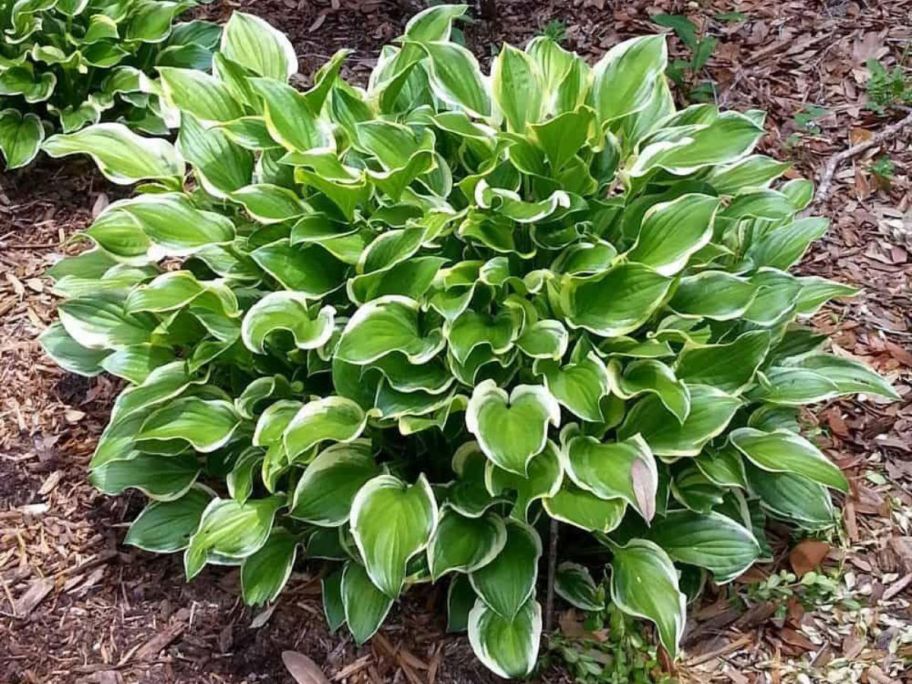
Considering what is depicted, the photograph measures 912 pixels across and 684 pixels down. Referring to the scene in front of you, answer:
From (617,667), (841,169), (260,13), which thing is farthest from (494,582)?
(260,13)

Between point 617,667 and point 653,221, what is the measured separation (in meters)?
1.07

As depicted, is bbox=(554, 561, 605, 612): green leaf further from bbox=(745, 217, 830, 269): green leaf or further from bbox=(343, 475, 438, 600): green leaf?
bbox=(745, 217, 830, 269): green leaf

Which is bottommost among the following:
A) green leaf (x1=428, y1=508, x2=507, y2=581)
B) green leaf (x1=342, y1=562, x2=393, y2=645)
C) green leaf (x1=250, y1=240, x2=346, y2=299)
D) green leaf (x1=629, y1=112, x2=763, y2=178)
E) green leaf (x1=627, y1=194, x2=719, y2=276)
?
green leaf (x1=342, y1=562, x2=393, y2=645)

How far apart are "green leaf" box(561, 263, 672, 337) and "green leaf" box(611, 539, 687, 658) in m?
0.52

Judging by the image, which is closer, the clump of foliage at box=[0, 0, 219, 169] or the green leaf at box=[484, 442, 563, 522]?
the green leaf at box=[484, 442, 563, 522]

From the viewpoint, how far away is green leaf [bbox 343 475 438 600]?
2.25m

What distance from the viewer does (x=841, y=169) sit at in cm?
384

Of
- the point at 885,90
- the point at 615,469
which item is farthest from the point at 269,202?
the point at 885,90

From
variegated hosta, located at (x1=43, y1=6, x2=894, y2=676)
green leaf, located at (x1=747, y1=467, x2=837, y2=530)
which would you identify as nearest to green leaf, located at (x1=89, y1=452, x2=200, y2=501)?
variegated hosta, located at (x1=43, y1=6, x2=894, y2=676)

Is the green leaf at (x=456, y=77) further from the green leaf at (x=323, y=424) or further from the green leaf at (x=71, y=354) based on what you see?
the green leaf at (x=71, y=354)

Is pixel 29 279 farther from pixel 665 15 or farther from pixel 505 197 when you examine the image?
pixel 665 15

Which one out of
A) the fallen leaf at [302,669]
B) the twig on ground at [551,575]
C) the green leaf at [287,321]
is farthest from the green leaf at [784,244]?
the fallen leaf at [302,669]

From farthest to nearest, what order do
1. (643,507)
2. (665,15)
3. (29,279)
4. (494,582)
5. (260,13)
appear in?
(260,13) → (665,15) → (29,279) → (494,582) → (643,507)

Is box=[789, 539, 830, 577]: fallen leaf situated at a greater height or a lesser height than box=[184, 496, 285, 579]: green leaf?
lesser
